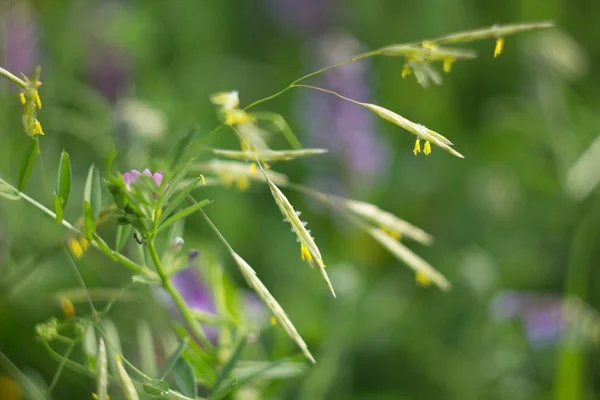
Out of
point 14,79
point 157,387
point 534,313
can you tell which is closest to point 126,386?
point 157,387

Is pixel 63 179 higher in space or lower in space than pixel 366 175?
lower

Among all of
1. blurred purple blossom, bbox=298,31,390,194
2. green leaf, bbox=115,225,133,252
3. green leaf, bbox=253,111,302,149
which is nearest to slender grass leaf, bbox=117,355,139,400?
green leaf, bbox=115,225,133,252

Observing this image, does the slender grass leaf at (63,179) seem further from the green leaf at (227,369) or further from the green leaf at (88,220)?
the green leaf at (227,369)

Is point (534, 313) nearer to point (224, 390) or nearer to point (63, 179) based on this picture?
point (224, 390)

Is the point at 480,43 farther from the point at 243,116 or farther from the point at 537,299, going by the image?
the point at 243,116

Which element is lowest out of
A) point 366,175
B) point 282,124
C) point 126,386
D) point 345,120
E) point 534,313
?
point 126,386

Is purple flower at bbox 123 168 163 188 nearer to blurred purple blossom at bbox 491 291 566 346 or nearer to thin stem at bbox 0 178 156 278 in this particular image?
thin stem at bbox 0 178 156 278
